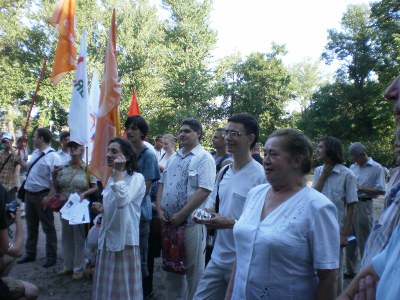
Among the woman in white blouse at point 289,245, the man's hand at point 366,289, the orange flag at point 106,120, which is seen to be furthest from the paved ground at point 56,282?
the man's hand at point 366,289

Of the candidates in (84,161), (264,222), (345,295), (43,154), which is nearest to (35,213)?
(43,154)

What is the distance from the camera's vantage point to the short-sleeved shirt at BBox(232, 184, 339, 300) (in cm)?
205

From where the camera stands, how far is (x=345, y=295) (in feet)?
5.57

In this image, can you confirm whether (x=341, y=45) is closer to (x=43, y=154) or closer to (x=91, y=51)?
(x=91, y=51)

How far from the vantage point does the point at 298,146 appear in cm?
231

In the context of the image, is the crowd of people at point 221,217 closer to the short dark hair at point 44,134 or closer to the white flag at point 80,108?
the short dark hair at point 44,134

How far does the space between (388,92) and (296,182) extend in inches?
27.9

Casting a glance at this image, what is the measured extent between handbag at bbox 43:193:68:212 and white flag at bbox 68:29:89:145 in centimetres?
84

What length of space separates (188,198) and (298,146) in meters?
1.88

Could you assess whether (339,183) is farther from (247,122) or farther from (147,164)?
(147,164)

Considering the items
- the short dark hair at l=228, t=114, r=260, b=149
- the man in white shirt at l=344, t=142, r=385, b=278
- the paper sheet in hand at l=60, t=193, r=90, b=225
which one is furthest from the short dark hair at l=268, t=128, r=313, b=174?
the man in white shirt at l=344, t=142, r=385, b=278

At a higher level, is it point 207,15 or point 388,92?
point 207,15

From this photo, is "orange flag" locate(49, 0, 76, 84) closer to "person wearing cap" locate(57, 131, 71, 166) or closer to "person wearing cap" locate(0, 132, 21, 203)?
"person wearing cap" locate(57, 131, 71, 166)

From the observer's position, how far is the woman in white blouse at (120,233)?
3.83 metres
